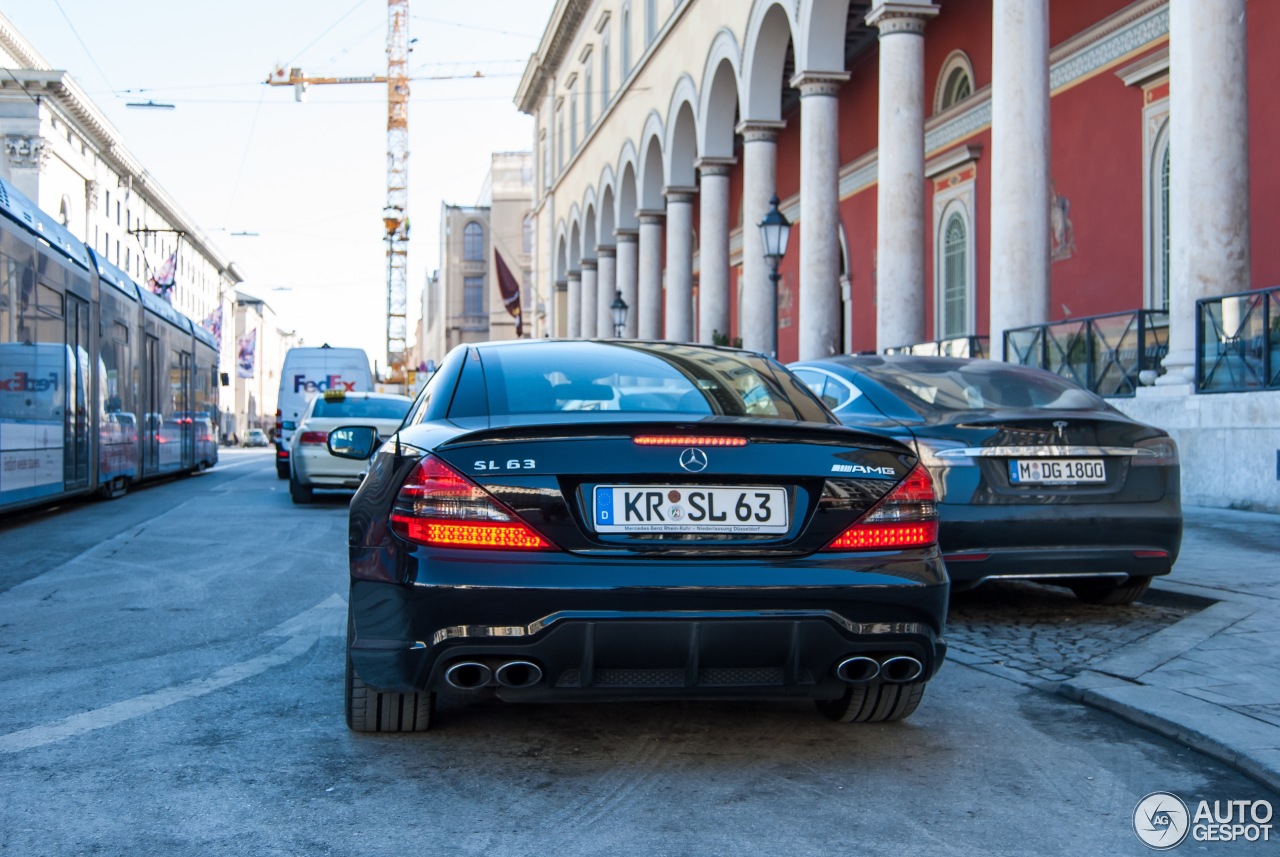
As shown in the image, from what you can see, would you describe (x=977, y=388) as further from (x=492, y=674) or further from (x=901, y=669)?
(x=492, y=674)

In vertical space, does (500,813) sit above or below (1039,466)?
below

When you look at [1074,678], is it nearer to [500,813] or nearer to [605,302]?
[500,813]

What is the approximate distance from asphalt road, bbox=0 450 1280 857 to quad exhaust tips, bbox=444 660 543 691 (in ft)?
0.99

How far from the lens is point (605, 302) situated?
139ft

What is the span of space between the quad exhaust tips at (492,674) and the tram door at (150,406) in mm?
17223

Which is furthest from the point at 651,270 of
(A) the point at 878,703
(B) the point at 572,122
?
(A) the point at 878,703

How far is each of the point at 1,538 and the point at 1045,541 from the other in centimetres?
926

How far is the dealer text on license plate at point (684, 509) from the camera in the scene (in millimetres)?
3740

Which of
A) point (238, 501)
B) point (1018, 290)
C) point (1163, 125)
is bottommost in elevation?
point (238, 501)

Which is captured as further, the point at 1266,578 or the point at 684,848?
the point at 1266,578

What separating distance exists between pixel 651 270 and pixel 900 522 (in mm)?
32396

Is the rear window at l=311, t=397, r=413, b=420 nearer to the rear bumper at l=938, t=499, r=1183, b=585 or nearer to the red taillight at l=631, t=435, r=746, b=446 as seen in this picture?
the rear bumper at l=938, t=499, r=1183, b=585

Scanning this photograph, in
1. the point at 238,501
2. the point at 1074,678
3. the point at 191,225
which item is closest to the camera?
the point at 1074,678

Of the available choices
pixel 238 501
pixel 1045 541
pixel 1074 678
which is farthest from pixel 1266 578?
pixel 238 501
